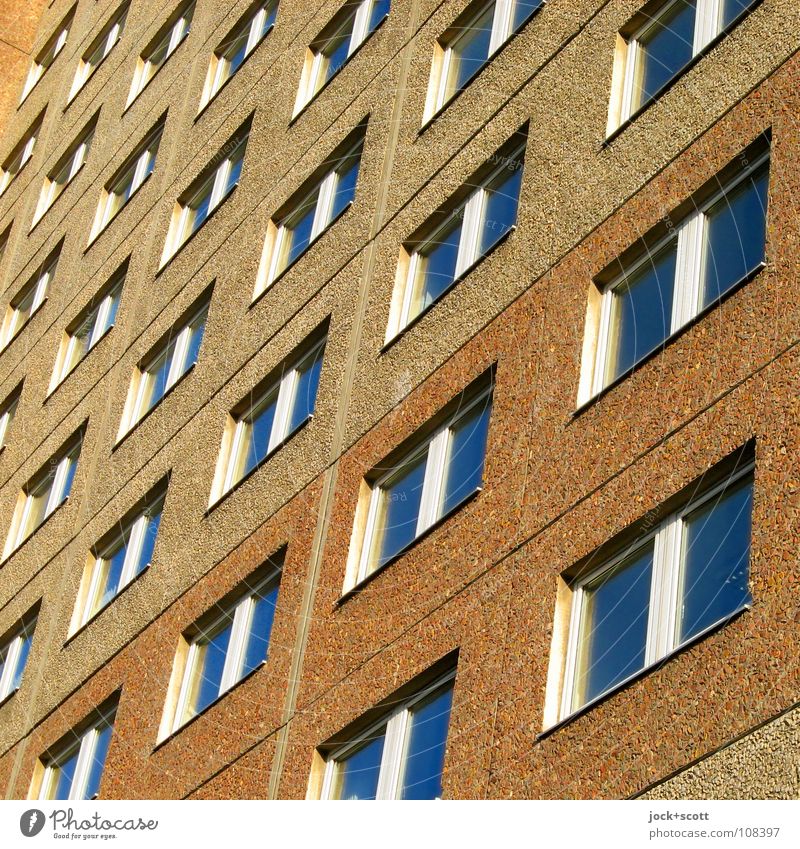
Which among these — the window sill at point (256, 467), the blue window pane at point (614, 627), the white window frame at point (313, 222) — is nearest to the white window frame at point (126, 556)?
the window sill at point (256, 467)

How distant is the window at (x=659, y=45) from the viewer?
17844 millimetres

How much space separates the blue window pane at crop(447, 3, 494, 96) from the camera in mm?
22250

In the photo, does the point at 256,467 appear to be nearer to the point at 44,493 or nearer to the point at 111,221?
the point at 44,493

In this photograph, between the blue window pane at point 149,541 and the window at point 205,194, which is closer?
the blue window pane at point 149,541

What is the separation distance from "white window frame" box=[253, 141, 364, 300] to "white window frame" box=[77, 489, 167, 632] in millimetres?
3358

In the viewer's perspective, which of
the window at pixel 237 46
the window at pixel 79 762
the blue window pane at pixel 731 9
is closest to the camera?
the blue window pane at pixel 731 9

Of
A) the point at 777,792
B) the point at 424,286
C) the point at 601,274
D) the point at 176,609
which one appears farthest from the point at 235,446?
the point at 777,792

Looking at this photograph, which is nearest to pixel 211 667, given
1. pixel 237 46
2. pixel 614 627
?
pixel 614 627

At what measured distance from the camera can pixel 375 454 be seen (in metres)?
19.2

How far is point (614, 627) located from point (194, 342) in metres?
13.0

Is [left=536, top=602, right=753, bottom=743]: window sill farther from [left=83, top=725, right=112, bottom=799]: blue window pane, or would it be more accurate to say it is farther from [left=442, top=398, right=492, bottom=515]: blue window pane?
[left=83, top=725, right=112, bottom=799]: blue window pane

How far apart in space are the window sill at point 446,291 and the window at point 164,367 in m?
6.01

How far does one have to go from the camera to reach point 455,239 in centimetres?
2058

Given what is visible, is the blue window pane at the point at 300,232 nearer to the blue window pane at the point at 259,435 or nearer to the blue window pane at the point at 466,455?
the blue window pane at the point at 259,435
